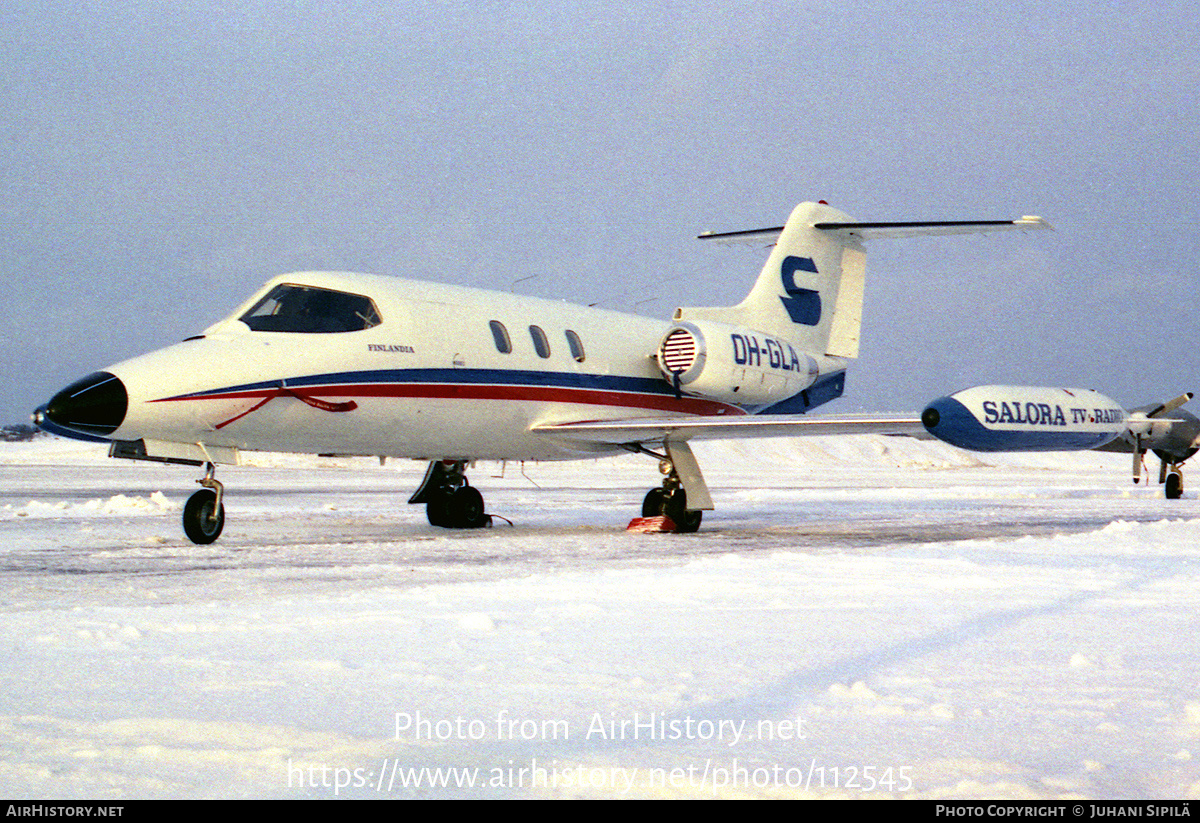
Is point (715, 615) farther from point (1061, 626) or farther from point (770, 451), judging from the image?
point (770, 451)

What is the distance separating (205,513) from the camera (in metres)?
10.9

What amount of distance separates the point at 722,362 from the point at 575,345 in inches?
89.3

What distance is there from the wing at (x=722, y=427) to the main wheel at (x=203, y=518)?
4.33m

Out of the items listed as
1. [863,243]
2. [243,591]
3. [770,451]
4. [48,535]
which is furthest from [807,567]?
[770,451]

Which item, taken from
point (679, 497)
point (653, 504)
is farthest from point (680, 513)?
point (653, 504)

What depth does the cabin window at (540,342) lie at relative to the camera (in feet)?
46.1

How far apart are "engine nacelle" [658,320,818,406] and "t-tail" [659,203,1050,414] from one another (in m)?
0.01

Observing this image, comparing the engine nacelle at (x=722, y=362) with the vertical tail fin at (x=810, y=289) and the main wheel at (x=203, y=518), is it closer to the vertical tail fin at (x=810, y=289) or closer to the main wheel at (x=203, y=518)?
the vertical tail fin at (x=810, y=289)

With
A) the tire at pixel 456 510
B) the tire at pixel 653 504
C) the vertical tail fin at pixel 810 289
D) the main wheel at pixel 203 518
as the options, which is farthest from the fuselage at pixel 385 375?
the vertical tail fin at pixel 810 289

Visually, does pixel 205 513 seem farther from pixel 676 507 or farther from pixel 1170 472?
pixel 1170 472

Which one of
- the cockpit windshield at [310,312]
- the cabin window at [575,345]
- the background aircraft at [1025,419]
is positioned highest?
the cockpit windshield at [310,312]

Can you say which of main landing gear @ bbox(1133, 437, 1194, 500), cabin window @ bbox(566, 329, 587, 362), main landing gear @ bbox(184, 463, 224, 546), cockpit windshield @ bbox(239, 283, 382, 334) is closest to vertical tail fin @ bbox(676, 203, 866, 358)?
cabin window @ bbox(566, 329, 587, 362)

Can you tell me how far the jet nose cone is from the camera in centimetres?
966

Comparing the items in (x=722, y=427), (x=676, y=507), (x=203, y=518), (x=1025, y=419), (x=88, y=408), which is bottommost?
(x=676, y=507)
